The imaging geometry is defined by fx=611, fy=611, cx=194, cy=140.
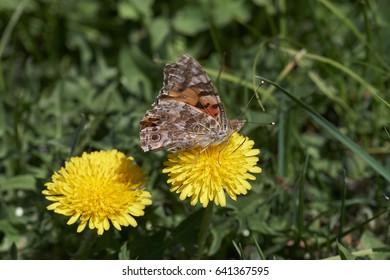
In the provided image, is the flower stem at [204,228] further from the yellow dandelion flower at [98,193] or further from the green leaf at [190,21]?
the green leaf at [190,21]

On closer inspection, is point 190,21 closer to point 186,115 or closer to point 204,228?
point 186,115

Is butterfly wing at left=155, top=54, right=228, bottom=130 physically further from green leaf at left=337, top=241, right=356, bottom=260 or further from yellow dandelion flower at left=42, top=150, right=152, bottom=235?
green leaf at left=337, top=241, right=356, bottom=260

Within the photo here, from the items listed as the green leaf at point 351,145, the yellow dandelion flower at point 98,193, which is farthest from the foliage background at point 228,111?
the yellow dandelion flower at point 98,193
